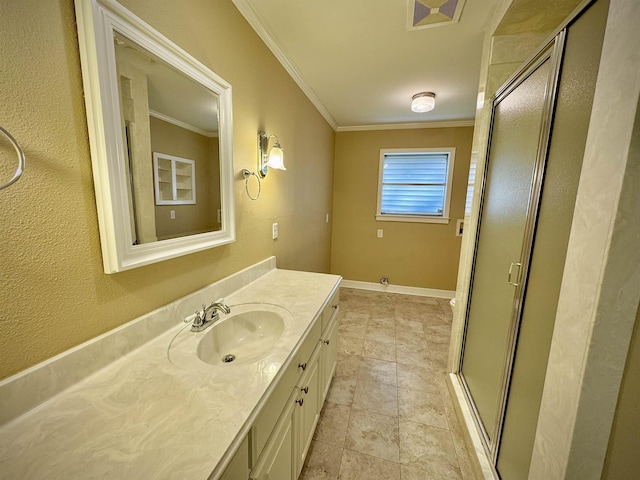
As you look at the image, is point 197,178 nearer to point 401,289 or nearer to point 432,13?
point 432,13

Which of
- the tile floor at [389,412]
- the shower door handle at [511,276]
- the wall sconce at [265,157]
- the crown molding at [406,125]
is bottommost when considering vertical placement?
the tile floor at [389,412]

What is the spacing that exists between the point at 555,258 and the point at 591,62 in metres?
0.62

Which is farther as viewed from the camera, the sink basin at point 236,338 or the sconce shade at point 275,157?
the sconce shade at point 275,157

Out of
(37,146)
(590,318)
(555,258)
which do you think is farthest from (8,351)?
(555,258)

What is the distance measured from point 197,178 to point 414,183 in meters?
3.08

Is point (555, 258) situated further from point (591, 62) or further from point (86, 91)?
point (86, 91)

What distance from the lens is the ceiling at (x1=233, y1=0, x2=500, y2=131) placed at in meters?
1.38

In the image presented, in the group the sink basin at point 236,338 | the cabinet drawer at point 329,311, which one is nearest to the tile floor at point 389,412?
the cabinet drawer at point 329,311

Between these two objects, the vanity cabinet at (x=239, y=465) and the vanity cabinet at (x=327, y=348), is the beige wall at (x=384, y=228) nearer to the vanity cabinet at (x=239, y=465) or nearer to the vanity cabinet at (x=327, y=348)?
the vanity cabinet at (x=327, y=348)

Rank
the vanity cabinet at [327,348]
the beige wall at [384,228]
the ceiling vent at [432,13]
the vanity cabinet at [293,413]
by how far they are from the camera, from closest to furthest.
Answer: the vanity cabinet at [293,413]
the ceiling vent at [432,13]
the vanity cabinet at [327,348]
the beige wall at [384,228]

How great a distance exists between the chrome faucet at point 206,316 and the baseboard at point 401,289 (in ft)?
9.80

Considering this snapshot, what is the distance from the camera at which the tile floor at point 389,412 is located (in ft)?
4.23

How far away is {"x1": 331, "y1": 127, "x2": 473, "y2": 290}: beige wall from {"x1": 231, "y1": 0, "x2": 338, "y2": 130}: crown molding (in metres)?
1.13

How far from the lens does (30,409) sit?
2.02ft
